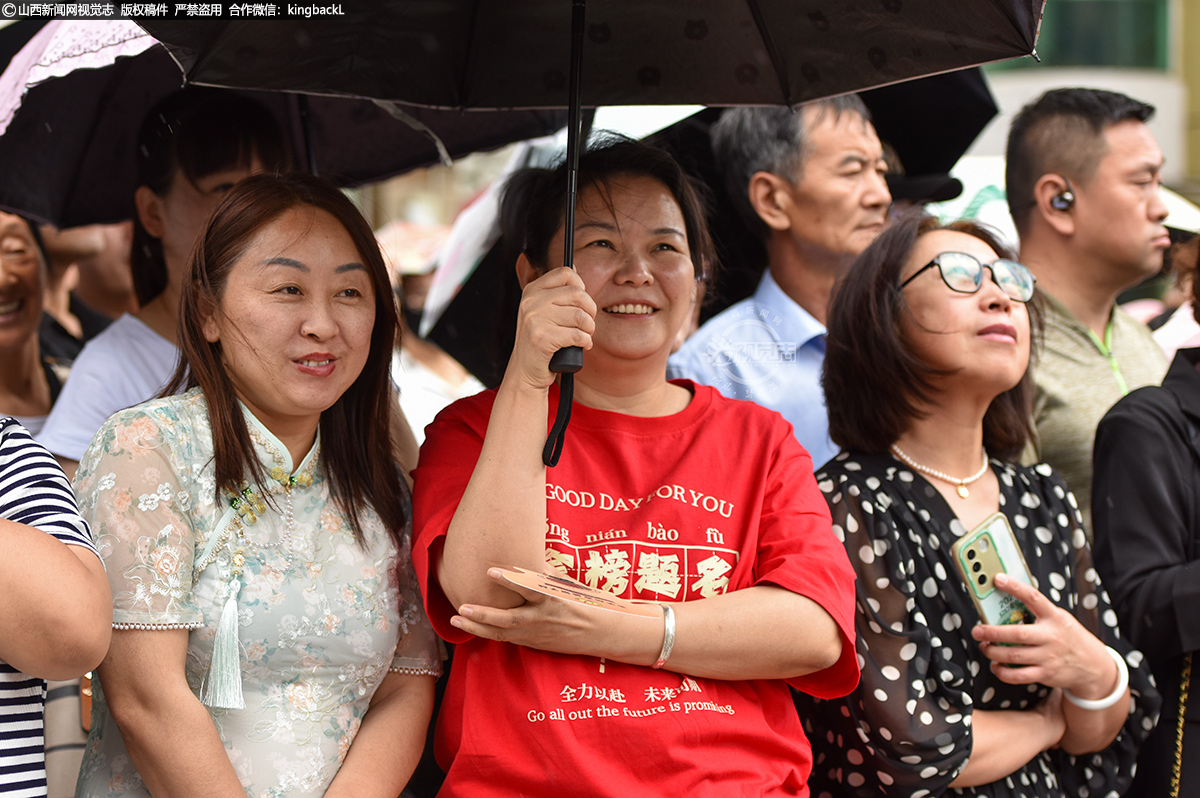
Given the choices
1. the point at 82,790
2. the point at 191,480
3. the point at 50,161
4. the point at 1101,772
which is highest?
the point at 50,161

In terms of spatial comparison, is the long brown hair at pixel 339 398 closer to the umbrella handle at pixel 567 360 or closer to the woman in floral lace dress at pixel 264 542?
the woman in floral lace dress at pixel 264 542

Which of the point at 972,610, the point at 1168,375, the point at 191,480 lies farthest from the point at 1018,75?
the point at 191,480

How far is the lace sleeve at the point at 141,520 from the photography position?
6.18 ft

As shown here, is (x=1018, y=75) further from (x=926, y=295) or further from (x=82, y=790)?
(x=82, y=790)

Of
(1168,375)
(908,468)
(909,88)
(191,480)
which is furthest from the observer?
(909,88)

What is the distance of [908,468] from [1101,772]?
0.81 metres

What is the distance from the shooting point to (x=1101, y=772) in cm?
259

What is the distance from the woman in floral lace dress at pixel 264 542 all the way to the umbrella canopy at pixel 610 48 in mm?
457

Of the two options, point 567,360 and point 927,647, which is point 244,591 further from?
point 927,647

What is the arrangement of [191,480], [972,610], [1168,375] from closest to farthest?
[191,480], [972,610], [1168,375]

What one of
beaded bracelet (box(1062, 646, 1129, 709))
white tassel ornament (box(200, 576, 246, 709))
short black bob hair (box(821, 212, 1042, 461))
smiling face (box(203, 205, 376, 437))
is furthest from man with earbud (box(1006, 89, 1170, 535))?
white tassel ornament (box(200, 576, 246, 709))

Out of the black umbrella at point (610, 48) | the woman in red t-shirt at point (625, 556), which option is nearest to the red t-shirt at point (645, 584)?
the woman in red t-shirt at point (625, 556)

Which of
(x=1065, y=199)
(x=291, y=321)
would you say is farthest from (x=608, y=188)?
(x=1065, y=199)

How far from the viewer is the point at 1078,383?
11.4 ft
